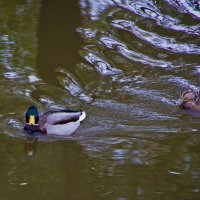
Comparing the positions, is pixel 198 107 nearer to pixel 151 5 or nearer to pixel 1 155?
pixel 1 155

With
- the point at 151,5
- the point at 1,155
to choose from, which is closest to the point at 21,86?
the point at 1,155

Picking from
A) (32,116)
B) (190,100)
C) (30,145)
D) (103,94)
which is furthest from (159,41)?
(30,145)

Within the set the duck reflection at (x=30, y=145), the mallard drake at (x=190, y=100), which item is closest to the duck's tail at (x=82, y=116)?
the duck reflection at (x=30, y=145)

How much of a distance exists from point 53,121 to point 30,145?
1.90ft

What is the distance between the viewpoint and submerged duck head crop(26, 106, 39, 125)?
10180 mm

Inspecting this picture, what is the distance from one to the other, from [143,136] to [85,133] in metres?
0.95

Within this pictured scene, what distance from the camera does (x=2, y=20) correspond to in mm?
14984

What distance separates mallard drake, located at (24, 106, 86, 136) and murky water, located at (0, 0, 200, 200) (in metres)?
0.17

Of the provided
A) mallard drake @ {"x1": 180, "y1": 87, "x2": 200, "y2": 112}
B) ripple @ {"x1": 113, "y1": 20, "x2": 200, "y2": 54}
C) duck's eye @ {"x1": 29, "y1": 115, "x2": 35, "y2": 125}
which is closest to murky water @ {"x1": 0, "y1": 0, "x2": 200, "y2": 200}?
ripple @ {"x1": 113, "y1": 20, "x2": 200, "y2": 54}

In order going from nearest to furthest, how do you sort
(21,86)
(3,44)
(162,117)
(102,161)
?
(102,161) → (162,117) → (21,86) → (3,44)

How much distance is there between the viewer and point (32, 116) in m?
10.2

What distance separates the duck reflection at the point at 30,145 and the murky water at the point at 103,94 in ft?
0.10

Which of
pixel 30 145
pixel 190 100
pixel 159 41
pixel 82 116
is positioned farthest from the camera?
pixel 159 41

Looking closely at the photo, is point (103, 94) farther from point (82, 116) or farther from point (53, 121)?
point (53, 121)
